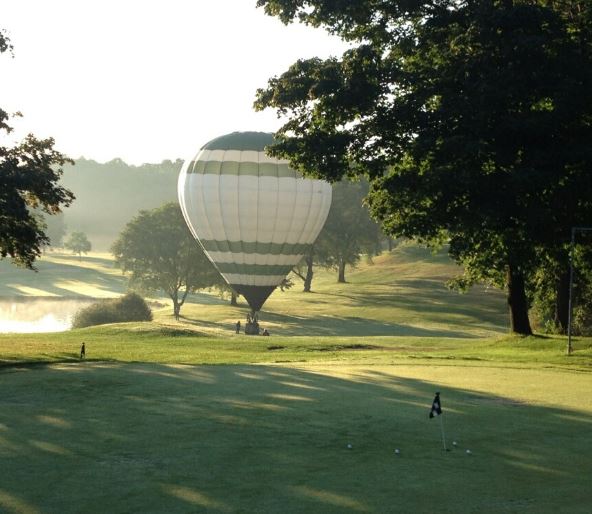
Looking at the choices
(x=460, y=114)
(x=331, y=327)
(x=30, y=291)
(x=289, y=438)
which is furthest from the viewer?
(x=30, y=291)

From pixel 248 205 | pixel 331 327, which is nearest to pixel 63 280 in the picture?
pixel 331 327

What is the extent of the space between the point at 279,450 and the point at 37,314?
11746 cm

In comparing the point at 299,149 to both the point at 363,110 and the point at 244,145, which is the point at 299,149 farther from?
the point at 244,145

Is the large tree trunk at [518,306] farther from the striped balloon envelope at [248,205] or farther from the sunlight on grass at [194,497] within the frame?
the sunlight on grass at [194,497]

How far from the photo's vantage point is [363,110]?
33.8 m

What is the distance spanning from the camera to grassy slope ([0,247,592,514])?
32.2 feet

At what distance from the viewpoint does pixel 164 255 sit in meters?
112

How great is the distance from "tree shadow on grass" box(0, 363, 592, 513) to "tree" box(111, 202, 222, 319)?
8914 cm

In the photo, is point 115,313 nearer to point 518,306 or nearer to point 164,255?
point 164,255

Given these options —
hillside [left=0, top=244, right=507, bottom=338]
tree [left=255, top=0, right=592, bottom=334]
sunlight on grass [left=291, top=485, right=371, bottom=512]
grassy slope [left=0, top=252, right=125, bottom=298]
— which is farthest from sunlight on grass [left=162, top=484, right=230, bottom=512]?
grassy slope [left=0, top=252, right=125, bottom=298]

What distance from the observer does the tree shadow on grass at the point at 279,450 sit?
9742 mm

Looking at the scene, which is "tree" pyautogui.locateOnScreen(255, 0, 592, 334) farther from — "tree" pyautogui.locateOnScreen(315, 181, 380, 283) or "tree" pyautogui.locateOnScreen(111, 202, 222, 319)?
"tree" pyautogui.locateOnScreen(315, 181, 380, 283)

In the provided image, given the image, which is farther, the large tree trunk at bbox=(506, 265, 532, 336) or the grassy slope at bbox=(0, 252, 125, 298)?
the grassy slope at bbox=(0, 252, 125, 298)

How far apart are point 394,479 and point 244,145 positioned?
57.1m
